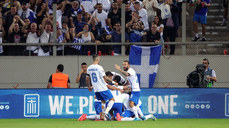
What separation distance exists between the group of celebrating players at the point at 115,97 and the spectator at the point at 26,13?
4110 millimetres

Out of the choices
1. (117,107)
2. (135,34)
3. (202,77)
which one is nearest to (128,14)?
(135,34)

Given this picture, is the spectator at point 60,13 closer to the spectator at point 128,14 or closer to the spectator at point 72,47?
the spectator at point 72,47

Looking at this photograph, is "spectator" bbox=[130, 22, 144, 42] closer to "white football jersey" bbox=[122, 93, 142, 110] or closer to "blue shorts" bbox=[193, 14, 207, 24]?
"blue shorts" bbox=[193, 14, 207, 24]

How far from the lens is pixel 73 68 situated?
2008 centimetres

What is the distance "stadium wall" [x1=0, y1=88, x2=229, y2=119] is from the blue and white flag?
5.06 feet

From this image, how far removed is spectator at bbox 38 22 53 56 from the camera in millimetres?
19683

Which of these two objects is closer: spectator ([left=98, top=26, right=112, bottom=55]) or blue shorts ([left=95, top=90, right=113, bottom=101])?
blue shorts ([left=95, top=90, right=113, bottom=101])

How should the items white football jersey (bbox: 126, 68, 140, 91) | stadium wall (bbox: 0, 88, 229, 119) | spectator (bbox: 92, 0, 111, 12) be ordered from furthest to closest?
spectator (bbox: 92, 0, 111, 12) → stadium wall (bbox: 0, 88, 229, 119) → white football jersey (bbox: 126, 68, 140, 91)

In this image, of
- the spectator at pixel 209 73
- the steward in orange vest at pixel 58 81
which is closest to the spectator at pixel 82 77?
the steward in orange vest at pixel 58 81

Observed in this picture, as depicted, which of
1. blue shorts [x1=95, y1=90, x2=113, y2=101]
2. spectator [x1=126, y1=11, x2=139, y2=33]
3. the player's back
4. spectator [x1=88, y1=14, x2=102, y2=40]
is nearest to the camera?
the player's back

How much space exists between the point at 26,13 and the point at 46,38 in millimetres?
1232

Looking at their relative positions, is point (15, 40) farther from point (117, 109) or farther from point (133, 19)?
point (117, 109)

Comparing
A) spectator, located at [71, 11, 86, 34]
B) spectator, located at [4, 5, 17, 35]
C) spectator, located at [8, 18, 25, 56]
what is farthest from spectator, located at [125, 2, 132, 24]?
spectator, located at [4, 5, 17, 35]

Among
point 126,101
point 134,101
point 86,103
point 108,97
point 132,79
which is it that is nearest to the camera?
point 108,97
